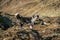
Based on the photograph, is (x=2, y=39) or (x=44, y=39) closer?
(x=2, y=39)

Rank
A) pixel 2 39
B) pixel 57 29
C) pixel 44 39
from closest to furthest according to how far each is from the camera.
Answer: pixel 2 39 → pixel 44 39 → pixel 57 29

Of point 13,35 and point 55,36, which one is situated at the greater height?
point 13,35

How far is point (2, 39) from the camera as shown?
30.5 meters

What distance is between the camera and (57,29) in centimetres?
4938

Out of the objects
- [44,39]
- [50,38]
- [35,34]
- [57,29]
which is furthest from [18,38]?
[57,29]

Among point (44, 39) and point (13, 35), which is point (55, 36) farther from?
point (13, 35)

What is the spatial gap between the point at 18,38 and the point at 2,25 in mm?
11041

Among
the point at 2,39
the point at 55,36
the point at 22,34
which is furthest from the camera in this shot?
the point at 55,36

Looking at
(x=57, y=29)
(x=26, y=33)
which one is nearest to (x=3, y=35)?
(x=26, y=33)

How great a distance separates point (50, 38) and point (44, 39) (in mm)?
2609

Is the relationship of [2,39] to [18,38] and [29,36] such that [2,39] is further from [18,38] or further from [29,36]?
[29,36]

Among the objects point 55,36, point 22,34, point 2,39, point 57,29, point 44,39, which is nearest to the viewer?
point 2,39

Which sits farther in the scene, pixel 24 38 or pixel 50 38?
pixel 50 38

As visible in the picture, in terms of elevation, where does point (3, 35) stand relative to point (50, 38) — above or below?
above
